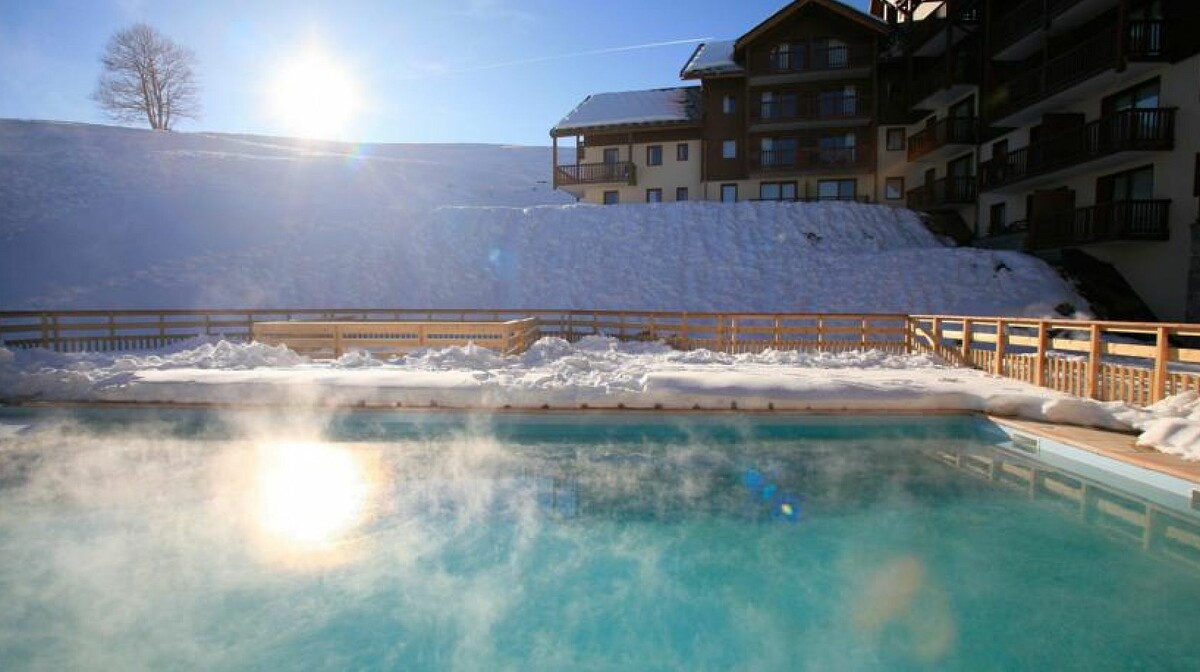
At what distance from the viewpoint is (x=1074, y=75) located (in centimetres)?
1836

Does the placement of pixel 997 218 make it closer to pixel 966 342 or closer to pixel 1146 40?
pixel 1146 40

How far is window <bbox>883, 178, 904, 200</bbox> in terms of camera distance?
2956 cm

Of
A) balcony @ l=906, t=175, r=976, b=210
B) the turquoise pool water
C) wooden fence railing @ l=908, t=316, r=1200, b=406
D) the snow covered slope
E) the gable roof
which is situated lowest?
the turquoise pool water

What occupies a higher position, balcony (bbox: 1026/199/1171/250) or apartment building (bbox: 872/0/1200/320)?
apartment building (bbox: 872/0/1200/320)

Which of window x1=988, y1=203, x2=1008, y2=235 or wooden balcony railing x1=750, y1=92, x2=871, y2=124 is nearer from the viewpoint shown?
window x1=988, y1=203, x2=1008, y2=235

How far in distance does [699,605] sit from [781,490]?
2745 mm

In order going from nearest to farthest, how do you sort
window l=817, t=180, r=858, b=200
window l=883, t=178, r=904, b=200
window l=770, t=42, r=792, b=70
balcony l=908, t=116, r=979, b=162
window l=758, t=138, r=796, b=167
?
balcony l=908, t=116, r=979, b=162 → window l=758, t=138, r=796, b=167 → window l=770, t=42, r=792, b=70 → window l=883, t=178, r=904, b=200 → window l=817, t=180, r=858, b=200

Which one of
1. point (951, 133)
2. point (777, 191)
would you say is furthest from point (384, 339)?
point (951, 133)

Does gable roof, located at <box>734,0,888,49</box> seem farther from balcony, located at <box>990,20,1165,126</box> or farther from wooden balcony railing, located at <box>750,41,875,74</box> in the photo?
balcony, located at <box>990,20,1165,126</box>

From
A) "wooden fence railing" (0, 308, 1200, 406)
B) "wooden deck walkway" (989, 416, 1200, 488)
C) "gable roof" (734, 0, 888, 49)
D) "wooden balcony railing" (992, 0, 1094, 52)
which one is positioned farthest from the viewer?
"gable roof" (734, 0, 888, 49)

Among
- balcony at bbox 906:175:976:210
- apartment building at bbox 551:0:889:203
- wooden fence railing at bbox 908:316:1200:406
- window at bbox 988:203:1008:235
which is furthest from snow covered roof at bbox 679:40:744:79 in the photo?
wooden fence railing at bbox 908:316:1200:406

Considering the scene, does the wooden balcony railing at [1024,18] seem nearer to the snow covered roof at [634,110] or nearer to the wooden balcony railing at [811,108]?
the wooden balcony railing at [811,108]

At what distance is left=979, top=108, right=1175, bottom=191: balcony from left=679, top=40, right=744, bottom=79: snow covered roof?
13.3 metres

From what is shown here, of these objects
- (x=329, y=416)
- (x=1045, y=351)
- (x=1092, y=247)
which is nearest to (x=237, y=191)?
(x=329, y=416)
